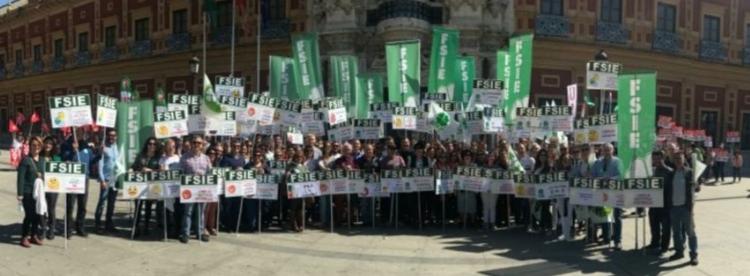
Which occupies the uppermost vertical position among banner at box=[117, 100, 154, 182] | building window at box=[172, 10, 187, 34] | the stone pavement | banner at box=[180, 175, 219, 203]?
building window at box=[172, 10, 187, 34]

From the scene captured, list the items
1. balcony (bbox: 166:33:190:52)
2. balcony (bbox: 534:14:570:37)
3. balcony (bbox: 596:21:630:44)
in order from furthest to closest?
balcony (bbox: 166:33:190:52)
balcony (bbox: 596:21:630:44)
balcony (bbox: 534:14:570:37)

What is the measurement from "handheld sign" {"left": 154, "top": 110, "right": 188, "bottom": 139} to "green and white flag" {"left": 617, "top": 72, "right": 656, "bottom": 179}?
755 cm

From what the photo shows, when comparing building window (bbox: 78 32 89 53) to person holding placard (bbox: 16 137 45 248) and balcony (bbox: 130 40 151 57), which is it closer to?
balcony (bbox: 130 40 151 57)

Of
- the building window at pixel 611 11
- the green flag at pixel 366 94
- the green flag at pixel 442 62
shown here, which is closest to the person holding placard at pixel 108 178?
the green flag at pixel 366 94

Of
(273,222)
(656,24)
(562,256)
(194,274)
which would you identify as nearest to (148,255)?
(194,274)

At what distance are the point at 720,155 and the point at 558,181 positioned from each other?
16415mm

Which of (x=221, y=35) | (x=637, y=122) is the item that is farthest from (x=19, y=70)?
(x=637, y=122)

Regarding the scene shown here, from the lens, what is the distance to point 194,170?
10.1 m

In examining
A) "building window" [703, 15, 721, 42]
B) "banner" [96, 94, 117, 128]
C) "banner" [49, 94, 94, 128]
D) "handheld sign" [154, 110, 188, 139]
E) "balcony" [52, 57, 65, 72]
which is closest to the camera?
"banner" [49, 94, 94, 128]

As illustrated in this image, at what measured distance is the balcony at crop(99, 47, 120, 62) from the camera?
114ft

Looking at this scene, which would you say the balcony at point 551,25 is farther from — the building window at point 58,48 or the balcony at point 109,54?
the building window at point 58,48

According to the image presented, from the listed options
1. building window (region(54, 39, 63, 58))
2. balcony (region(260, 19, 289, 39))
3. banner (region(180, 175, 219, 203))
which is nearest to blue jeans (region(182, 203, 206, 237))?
banner (region(180, 175, 219, 203))

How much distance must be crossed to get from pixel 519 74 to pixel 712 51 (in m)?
19.3

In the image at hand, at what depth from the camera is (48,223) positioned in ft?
32.4
